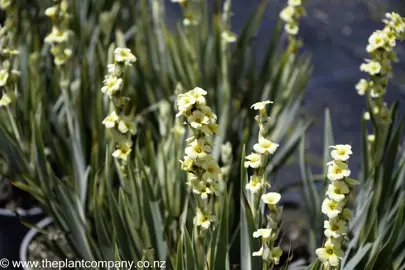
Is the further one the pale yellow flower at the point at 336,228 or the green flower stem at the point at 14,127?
the green flower stem at the point at 14,127

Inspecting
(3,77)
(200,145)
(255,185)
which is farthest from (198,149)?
(3,77)

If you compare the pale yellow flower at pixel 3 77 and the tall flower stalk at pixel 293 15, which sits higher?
the tall flower stalk at pixel 293 15

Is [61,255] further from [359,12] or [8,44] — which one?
[359,12]

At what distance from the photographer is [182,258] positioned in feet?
3.61

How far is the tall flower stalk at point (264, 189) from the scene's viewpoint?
3.26 ft

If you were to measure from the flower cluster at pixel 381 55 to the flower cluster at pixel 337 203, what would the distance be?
43cm

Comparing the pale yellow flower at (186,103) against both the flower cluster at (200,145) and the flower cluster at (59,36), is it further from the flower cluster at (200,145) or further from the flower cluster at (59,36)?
the flower cluster at (59,36)

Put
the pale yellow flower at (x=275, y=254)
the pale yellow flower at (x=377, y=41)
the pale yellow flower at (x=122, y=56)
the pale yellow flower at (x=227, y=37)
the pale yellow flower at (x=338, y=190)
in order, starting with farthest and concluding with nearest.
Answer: the pale yellow flower at (x=227, y=37) → the pale yellow flower at (x=377, y=41) → the pale yellow flower at (x=122, y=56) → the pale yellow flower at (x=275, y=254) → the pale yellow flower at (x=338, y=190)

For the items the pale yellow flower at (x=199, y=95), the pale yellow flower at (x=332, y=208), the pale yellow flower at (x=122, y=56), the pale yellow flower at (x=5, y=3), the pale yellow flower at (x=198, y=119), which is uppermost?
the pale yellow flower at (x=5, y=3)

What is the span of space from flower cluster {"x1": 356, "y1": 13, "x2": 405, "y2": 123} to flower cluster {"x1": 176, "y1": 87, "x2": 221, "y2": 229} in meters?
0.49

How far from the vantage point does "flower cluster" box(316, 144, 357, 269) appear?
0.94m

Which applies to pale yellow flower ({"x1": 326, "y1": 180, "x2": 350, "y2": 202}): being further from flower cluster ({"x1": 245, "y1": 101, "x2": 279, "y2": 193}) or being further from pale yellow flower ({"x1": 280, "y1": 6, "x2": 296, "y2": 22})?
pale yellow flower ({"x1": 280, "y1": 6, "x2": 296, "y2": 22})

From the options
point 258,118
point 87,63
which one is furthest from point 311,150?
point 258,118

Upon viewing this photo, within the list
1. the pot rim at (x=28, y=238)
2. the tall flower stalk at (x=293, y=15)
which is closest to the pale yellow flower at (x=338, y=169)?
the tall flower stalk at (x=293, y=15)
